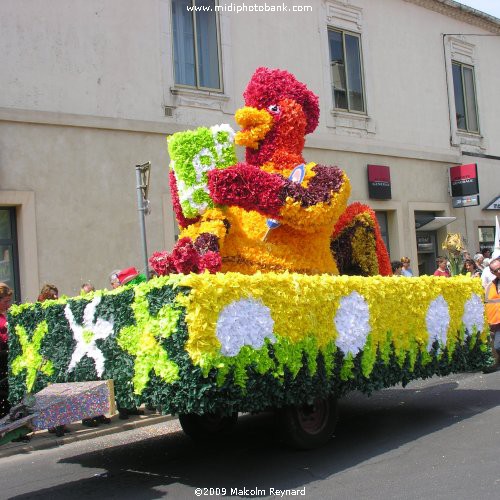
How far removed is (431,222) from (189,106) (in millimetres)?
7144

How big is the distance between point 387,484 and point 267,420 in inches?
111

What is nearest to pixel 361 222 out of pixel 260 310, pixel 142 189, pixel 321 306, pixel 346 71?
pixel 321 306

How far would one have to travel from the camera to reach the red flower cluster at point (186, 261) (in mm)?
5191

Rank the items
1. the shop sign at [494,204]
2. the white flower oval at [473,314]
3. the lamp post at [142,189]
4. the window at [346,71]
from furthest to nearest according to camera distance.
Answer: the shop sign at [494,204] < the window at [346,71] < the lamp post at [142,189] < the white flower oval at [473,314]

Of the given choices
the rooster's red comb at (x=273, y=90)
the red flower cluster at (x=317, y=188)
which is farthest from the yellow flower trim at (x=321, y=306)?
the rooster's red comb at (x=273, y=90)

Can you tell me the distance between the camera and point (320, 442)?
19.1 ft

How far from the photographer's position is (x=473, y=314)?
23.5ft

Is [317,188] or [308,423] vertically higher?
[317,188]

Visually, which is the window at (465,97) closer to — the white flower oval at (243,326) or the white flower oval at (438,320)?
the white flower oval at (438,320)

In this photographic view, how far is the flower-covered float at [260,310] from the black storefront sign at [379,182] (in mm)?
8798

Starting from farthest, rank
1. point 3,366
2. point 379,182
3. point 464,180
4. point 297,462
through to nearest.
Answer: point 464,180 → point 379,182 → point 3,366 → point 297,462

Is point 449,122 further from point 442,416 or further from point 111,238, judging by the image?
point 442,416

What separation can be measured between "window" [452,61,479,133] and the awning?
2.63 meters

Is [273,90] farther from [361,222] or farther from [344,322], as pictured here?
[344,322]
